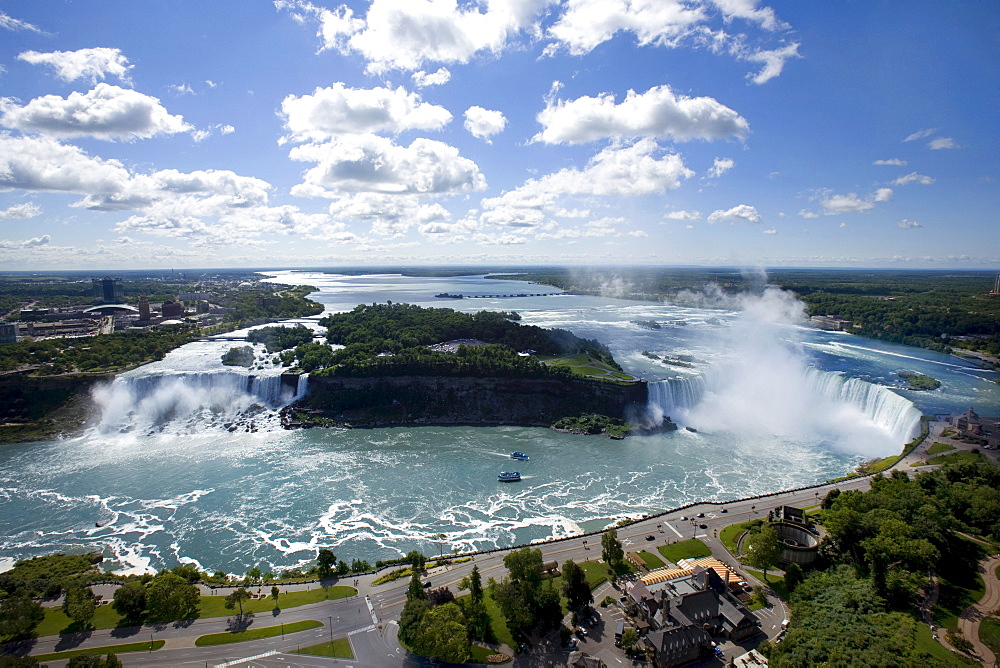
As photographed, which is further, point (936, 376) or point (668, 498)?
point (936, 376)

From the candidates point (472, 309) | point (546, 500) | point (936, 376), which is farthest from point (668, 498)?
point (472, 309)

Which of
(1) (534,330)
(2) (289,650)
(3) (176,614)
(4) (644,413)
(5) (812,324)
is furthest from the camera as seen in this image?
(5) (812,324)

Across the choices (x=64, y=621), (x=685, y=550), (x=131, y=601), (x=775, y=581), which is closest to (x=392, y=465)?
(x=131, y=601)

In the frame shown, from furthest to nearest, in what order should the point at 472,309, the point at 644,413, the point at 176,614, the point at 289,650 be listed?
the point at 472,309 < the point at 644,413 < the point at 176,614 < the point at 289,650

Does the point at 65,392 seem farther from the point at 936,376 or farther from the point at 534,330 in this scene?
the point at 936,376

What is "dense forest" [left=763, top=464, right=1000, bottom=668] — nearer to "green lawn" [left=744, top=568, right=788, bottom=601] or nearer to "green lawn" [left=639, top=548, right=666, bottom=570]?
"green lawn" [left=744, top=568, right=788, bottom=601]

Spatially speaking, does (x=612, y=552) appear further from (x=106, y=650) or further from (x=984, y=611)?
(x=106, y=650)
